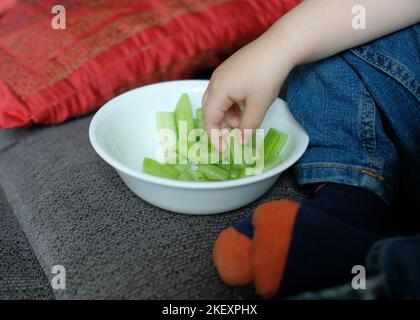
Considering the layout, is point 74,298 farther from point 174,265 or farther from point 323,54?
point 323,54

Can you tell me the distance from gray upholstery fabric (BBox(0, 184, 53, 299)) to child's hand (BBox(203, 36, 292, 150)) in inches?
11.4

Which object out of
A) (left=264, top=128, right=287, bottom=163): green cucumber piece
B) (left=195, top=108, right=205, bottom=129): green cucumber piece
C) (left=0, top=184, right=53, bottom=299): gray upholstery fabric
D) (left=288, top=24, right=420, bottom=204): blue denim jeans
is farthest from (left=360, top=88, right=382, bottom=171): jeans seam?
(left=0, top=184, right=53, bottom=299): gray upholstery fabric

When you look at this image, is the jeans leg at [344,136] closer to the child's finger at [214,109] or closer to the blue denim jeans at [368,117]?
the blue denim jeans at [368,117]

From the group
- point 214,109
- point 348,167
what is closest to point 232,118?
point 214,109

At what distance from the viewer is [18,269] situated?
0.62m

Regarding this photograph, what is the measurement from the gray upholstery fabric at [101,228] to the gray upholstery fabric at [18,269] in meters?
0.02

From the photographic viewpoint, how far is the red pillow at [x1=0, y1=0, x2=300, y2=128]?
0.77 m

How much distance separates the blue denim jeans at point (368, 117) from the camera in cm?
64

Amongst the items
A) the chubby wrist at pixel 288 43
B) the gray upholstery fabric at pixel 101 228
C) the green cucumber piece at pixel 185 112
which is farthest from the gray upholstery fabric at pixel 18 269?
the chubby wrist at pixel 288 43

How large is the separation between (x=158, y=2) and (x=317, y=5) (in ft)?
1.09

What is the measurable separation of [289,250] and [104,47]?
0.48 metres

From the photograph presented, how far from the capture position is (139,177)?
0.56 metres

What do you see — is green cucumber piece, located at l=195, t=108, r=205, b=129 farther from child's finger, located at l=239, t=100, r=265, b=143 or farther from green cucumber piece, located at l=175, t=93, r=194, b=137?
child's finger, located at l=239, t=100, r=265, b=143
